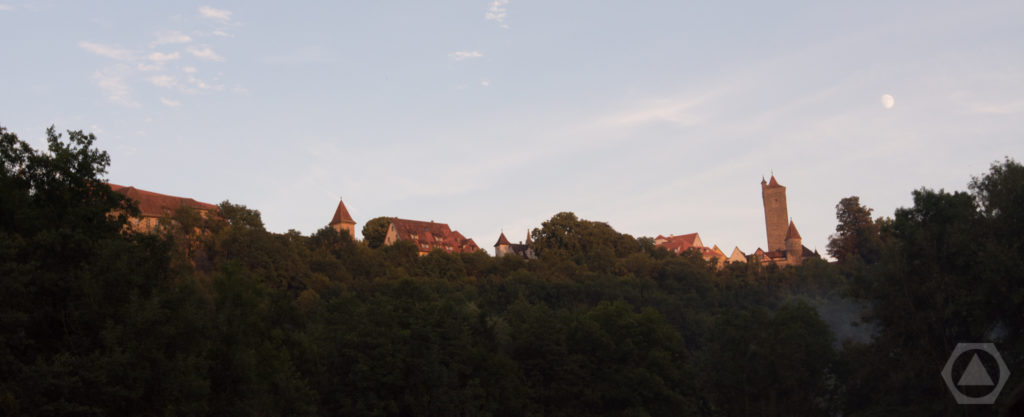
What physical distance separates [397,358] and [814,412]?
88.8 feet

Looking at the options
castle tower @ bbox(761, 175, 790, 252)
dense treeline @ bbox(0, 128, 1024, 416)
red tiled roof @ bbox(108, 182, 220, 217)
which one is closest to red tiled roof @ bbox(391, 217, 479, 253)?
red tiled roof @ bbox(108, 182, 220, 217)

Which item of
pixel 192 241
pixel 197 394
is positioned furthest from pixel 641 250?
pixel 197 394

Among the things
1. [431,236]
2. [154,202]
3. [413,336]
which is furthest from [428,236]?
[413,336]

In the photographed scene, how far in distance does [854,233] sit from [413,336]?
3465 inches

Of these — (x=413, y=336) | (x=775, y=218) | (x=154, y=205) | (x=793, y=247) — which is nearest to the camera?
(x=413, y=336)

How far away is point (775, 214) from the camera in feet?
567

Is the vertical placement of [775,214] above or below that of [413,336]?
above

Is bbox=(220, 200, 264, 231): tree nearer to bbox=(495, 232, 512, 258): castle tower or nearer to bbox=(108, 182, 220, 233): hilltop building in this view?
bbox=(108, 182, 220, 233): hilltop building

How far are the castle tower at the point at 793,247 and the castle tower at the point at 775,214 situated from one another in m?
12.7

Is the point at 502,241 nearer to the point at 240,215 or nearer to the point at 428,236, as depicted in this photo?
the point at 428,236

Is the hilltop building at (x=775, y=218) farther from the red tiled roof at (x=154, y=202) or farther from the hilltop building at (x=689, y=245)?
the red tiled roof at (x=154, y=202)

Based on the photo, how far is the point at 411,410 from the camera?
43938 mm

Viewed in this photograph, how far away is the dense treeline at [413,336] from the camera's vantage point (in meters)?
24.8

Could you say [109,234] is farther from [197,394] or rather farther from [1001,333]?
[1001,333]
